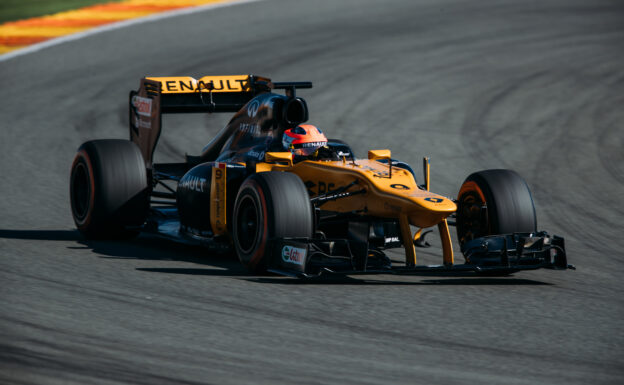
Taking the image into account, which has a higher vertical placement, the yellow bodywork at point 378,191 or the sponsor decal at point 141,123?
the sponsor decal at point 141,123

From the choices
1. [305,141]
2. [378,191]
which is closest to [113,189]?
[305,141]

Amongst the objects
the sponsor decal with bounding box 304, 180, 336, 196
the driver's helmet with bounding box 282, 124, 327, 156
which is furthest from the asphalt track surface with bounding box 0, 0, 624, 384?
the driver's helmet with bounding box 282, 124, 327, 156

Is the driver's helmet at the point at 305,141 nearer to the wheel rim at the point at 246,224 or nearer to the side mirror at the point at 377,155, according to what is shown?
the side mirror at the point at 377,155

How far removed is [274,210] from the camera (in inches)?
362

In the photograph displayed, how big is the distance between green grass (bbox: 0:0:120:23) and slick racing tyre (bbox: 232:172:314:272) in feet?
64.6

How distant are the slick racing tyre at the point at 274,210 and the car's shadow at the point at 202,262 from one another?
0.26 metres

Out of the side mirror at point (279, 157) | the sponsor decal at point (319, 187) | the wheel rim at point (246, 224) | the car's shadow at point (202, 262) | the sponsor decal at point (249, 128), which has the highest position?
the sponsor decal at point (249, 128)

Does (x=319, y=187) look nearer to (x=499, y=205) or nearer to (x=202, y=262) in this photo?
(x=202, y=262)

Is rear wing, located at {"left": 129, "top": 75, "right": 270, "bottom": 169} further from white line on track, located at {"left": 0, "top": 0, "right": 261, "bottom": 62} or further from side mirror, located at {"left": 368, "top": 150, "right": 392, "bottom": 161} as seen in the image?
white line on track, located at {"left": 0, "top": 0, "right": 261, "bottom": 62}

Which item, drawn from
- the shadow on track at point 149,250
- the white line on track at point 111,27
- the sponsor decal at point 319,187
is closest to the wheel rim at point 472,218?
the sponsor decal at point 319,187

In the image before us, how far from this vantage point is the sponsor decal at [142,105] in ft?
40.8

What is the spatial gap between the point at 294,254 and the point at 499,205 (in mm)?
2030

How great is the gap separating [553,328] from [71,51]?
18.5 meters

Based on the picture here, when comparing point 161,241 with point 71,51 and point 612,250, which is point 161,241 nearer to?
point 612,250
